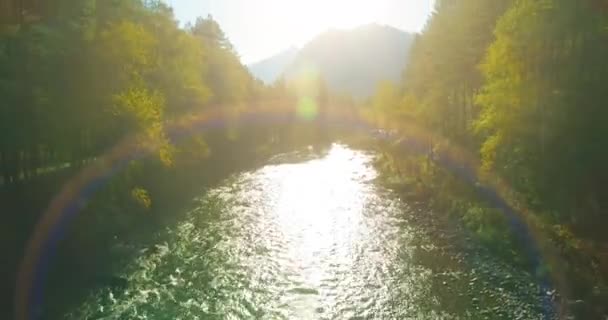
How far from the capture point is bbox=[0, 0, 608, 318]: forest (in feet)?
79.7

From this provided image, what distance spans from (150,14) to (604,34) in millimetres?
50099

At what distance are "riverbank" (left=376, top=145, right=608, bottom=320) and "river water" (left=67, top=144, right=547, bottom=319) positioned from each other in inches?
49.8

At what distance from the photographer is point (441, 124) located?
54844 mm

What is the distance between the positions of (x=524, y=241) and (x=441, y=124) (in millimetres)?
28845

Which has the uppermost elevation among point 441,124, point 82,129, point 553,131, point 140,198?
point 82,129

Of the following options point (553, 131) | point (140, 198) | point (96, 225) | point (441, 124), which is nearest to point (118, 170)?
point (140, 198)

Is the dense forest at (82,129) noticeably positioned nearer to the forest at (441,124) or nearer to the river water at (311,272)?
the forest at (441,124)

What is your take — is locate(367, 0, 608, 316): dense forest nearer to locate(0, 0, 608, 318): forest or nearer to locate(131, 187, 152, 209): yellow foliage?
locate(0, 0, 608, 318): forest

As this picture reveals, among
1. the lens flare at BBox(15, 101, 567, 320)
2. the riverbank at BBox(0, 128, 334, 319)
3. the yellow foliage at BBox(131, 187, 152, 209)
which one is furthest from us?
the yellow foliage at BBox(131, 187, 152, 209)

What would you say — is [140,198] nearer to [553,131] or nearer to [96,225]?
[96,225]

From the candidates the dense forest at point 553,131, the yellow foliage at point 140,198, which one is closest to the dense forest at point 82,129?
the yellow foliage at point 140,198

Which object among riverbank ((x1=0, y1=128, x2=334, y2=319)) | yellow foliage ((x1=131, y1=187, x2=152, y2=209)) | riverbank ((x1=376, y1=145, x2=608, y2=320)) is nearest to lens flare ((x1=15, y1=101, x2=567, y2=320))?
riverbank ((x1=376, y1=145, x2=608, y2=320))

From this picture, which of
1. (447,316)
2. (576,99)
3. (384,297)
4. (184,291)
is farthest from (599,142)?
(184,291)

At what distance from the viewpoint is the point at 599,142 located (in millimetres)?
23500
